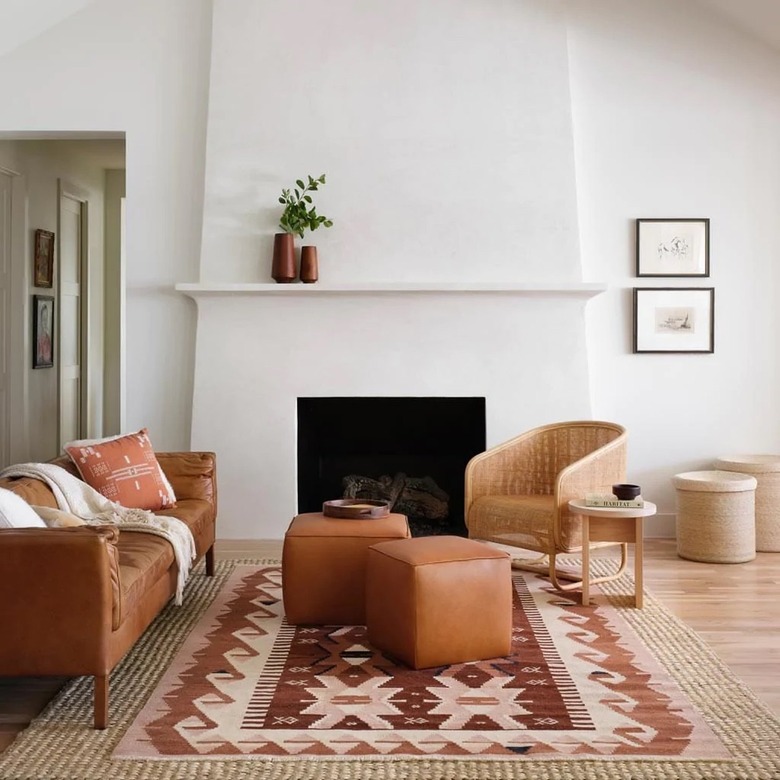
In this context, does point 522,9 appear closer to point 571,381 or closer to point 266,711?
point 571,381

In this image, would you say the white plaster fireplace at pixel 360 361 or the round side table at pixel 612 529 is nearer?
the round side table at pixel 612 529

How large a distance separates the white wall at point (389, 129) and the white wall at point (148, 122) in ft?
0.66

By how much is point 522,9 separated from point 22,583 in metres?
4.39

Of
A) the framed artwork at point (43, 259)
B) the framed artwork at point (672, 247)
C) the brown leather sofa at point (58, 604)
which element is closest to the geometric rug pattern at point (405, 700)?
the brown leather sofa at point (58, 604)

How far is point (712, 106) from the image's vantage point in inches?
240

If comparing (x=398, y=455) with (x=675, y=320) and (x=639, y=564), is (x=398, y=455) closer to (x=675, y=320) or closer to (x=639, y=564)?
(x=675, y=320)

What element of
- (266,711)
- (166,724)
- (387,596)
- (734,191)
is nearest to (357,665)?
(387,596)

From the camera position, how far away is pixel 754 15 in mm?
5852

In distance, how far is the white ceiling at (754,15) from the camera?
18.8ft

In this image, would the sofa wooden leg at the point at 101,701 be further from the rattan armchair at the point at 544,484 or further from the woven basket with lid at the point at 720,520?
the woven basket with lid at the point at 720,520

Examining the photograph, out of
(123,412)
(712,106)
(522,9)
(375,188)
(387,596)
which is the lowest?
(387,596)

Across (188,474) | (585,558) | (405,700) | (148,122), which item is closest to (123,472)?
(188,474)

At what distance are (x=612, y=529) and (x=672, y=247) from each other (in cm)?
218

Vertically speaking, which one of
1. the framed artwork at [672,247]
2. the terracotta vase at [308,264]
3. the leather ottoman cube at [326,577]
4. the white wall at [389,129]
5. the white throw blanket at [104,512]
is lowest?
the leather ottoman cube at [326,577]
